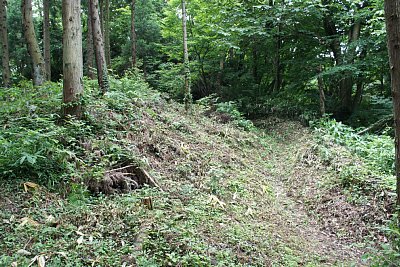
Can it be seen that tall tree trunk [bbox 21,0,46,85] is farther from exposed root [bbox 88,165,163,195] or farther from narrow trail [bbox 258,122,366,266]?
narrow trail [bbox 258,122,366,266]

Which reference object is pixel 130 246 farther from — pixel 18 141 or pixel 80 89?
pixel 80 89

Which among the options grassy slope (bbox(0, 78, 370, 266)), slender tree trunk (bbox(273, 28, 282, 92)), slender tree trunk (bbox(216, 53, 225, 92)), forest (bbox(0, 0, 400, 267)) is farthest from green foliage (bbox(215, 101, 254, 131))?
grassy slope (bbox(0, 78, 370, 266))

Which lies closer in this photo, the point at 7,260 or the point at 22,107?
the point at 7,260

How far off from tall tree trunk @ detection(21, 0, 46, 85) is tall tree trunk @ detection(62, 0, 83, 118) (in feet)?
13.7

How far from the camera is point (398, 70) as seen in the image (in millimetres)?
3680

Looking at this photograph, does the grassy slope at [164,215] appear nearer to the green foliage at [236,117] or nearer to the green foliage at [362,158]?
the green foliage at [362,158]

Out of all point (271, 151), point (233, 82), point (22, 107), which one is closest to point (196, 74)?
point (233, 82)

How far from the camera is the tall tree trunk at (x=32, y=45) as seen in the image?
8992 millimetres

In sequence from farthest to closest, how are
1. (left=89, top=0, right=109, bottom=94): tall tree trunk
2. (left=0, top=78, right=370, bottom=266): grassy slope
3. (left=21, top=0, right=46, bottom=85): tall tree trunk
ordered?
(left=21, top=0, right=46, bottom=85): tall tree trunk, (left=89, top=0, right=109, bottom=94): tall tree trunk, (left=0, top=78, right=370, bottom=266): grassy slope

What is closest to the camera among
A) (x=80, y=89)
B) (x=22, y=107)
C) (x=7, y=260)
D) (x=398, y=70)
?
(x=7, y=260)

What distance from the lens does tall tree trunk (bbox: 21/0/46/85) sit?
8992mm

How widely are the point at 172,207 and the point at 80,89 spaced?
2967mm

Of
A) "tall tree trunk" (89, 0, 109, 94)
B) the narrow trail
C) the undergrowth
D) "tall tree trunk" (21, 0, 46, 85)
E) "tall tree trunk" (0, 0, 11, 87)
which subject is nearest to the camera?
the undergrowth

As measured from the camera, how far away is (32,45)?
9016 millimetres
